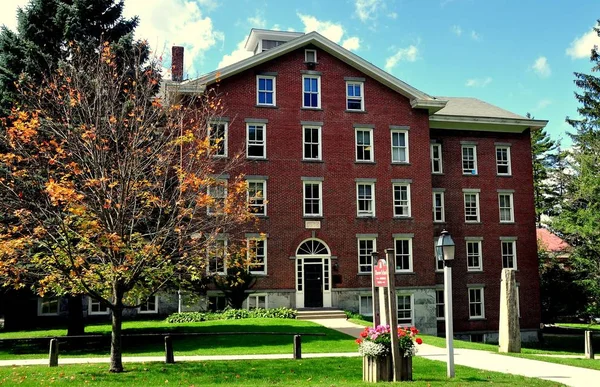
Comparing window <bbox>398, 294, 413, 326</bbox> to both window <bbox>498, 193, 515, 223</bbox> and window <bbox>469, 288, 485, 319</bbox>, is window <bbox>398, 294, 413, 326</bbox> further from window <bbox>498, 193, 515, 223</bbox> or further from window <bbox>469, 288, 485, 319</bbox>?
window <bbox>498, 193, 515, 223</bbox>

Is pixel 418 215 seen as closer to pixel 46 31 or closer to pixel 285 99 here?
pixel 285 99

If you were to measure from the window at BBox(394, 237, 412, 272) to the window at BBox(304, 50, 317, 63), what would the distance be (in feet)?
34.6

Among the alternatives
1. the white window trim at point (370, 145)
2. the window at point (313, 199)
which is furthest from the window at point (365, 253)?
the white window trim at point (370, 145)

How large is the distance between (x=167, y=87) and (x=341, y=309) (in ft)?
49.8

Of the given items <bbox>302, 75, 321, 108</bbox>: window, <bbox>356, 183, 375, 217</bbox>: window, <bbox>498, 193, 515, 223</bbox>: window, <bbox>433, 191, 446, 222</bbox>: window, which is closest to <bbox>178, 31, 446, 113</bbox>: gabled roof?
<bbox>302, 75, 321, 108</bbox>: window

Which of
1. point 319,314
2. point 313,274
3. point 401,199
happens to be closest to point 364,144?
point 401,199

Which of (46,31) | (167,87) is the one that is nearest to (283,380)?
(167,87)

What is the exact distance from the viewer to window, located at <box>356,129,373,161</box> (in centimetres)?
3148

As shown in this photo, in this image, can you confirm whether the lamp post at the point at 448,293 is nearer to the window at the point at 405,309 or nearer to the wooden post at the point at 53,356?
the wooden post at the point at 53,356

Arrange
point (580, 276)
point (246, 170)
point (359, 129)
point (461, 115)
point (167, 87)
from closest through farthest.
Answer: point (167, 87) → point (246, 170) → point (359, 129) → point (461, 115) → point (580, 276)

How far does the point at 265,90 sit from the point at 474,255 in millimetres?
15721

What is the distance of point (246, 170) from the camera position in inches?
1165

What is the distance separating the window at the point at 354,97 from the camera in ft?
104

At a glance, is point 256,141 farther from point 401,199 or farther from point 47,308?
point 47,308
